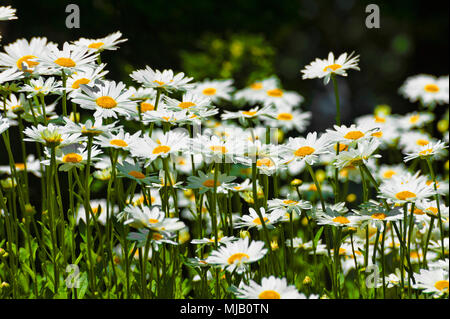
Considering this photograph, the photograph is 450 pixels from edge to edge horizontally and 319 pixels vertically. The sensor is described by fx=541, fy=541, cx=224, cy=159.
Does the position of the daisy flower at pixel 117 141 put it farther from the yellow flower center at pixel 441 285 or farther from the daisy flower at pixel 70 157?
the yellow flower center at pixel 441 285

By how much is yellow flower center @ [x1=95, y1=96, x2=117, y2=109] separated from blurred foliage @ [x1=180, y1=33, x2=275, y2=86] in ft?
9.05

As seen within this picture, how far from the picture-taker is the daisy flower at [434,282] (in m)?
1.21

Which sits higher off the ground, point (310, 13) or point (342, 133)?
point (310, 13)

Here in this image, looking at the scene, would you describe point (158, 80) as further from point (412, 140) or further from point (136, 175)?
point (412, 140)

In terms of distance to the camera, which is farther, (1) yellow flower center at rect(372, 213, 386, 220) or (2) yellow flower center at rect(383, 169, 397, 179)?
(2) yellow flower center at rect(383, 169, 397, 179)

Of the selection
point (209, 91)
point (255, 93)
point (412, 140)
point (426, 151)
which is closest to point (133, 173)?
point (426, 151)

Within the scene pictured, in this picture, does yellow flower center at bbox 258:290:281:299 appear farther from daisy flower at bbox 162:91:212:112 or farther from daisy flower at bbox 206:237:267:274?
daisy flower at bbox 162:91:212:112

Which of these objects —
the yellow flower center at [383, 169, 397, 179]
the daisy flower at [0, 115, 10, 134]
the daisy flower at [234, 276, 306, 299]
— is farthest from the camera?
the yellow flower center at [383, 169, 397, 179]

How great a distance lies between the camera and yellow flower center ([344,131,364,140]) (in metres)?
1.33

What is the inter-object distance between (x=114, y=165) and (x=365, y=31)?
23.0ft

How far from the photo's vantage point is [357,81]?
701 centimetres

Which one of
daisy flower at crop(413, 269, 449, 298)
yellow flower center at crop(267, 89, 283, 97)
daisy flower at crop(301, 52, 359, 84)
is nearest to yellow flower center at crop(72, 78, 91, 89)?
daisy flower at crop(301, 52, 359, 84)

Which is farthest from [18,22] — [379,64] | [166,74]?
[379,64]
